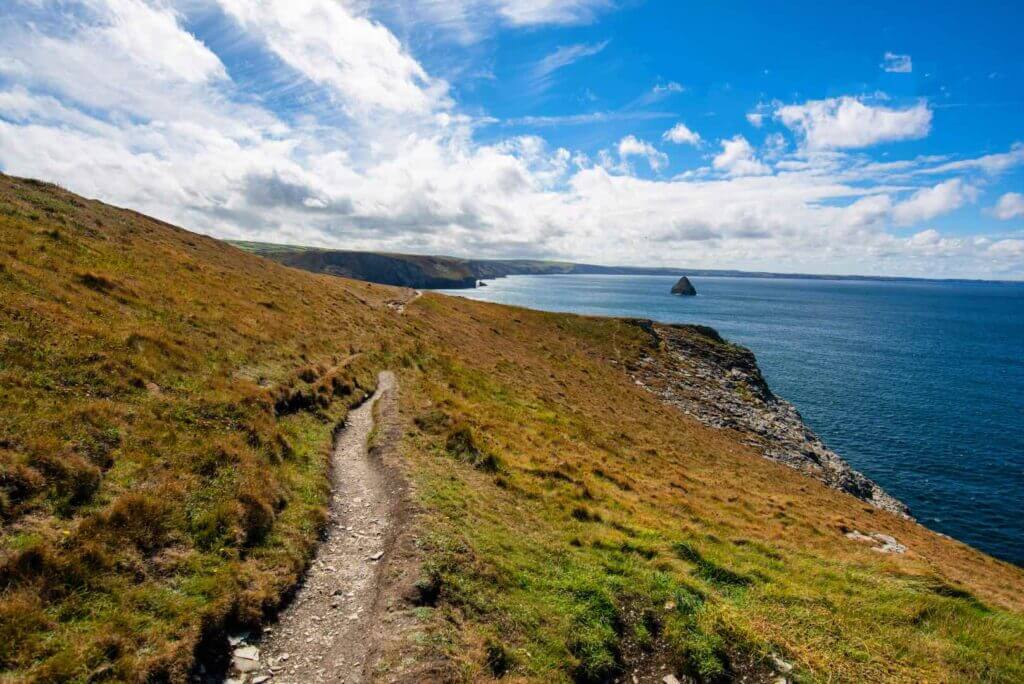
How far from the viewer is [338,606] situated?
1107cm

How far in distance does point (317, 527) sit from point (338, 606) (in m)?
3.40

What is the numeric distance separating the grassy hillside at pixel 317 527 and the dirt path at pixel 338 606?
668 mm

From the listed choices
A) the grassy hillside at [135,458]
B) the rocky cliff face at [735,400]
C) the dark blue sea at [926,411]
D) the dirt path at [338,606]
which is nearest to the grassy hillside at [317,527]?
the grassy hillside at [135,458]

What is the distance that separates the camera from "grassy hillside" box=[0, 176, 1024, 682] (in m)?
9.31

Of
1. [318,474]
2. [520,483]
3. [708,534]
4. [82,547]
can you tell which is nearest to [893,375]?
[708,534]

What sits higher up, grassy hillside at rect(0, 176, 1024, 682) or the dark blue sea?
grassy hillside at rect(0, 176, 1024, 682)

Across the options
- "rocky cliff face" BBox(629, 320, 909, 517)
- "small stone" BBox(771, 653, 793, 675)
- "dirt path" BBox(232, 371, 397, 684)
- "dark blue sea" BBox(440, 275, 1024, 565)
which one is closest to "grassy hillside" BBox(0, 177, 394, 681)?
"dirt path" BBox(232, 371, 397, 684)

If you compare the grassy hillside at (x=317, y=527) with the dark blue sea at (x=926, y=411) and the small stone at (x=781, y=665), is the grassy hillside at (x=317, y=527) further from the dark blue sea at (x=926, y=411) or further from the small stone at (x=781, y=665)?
the dark blue sea at (x=926, y=411)

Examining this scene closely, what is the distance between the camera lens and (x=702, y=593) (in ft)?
46.7

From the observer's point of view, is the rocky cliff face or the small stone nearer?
the small stone

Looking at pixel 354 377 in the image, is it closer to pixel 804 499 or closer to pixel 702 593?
pixel 702 593

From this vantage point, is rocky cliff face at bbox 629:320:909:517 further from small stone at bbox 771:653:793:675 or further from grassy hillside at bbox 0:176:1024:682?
small stone at bbox 771:653:793:675

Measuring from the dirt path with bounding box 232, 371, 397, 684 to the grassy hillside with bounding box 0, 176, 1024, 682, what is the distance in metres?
0.67

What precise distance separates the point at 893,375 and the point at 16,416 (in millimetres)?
112181
